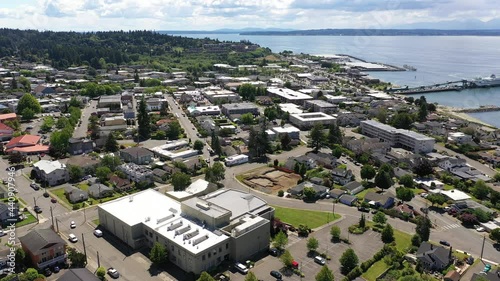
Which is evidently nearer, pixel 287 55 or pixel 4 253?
pixel 4 253

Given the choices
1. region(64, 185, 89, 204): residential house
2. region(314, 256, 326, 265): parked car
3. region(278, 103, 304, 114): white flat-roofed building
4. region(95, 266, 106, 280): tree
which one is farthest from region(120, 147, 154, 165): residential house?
region(278, 103, 304, 114): white flat-roofed building

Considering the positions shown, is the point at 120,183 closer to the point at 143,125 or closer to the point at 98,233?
the point at 98,233

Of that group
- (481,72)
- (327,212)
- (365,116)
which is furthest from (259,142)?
(481,72)

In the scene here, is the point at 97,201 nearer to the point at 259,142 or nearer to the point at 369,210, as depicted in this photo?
the point at 259,142

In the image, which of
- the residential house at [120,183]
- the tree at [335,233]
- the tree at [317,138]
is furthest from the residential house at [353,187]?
the residential house at [120,183]

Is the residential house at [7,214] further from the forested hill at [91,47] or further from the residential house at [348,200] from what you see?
the forested hill at [91,47]

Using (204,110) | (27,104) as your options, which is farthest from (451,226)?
(27,104)
